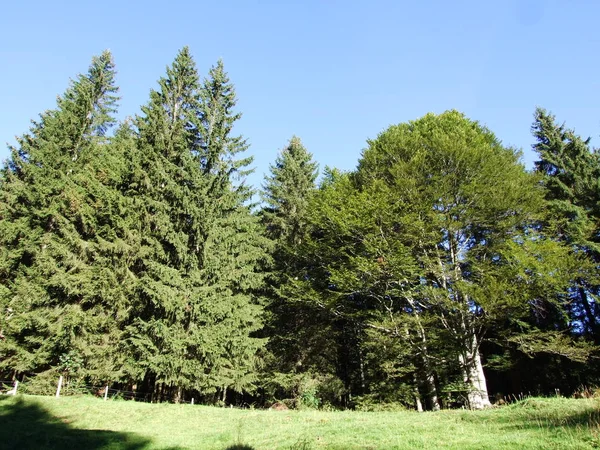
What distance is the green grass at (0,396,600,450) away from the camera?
611 centimetres

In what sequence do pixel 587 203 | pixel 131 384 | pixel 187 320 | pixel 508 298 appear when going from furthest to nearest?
1. pixel 587 203
2. pixel 131 384
3. pixel 187 320
4. pixel 508 298

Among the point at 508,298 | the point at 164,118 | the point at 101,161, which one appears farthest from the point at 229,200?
the point at 508,298

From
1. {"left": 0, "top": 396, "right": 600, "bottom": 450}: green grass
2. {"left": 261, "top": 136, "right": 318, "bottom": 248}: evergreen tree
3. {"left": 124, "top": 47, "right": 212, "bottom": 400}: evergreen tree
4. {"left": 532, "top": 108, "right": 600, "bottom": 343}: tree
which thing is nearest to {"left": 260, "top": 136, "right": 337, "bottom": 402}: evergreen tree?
{"left": 261, "top": 136, "right": 318, "bottom": 248}: evergreen tree

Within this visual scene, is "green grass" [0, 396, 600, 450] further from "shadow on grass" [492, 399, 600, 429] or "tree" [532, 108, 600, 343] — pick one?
"tree" [532, 108, 600, 343]

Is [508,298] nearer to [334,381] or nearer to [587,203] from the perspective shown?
[334,381]

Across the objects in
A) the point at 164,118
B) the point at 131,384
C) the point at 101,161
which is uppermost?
the point at 164,118

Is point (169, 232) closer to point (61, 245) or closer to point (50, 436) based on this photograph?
point (61, 245)

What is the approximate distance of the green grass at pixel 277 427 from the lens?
6109mm

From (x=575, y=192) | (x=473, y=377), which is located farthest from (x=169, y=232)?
(x=575, y=192)

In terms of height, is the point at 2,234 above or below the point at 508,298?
above

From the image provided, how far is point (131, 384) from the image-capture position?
18203 mm

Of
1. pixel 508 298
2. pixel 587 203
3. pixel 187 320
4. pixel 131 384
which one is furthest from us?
pixel 587 203

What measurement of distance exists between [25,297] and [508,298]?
21.9 meters

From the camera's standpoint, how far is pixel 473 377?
14594 millimetres
